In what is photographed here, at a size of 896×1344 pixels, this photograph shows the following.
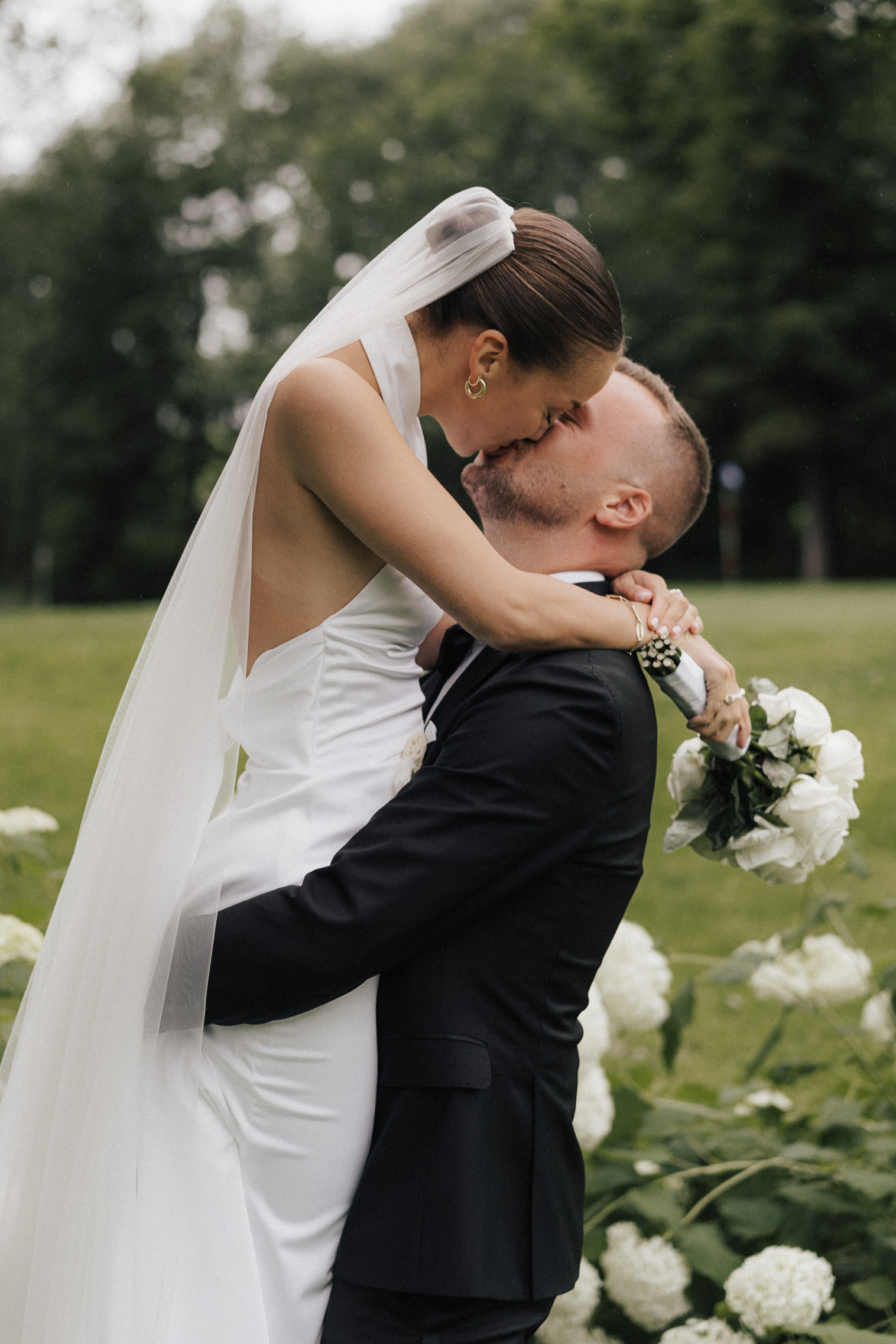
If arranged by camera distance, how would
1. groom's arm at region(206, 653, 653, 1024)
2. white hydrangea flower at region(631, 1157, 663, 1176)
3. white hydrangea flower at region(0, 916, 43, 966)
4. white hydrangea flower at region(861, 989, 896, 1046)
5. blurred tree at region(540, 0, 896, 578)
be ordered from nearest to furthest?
groom's arm at region(206, 653, 653, 1024) < white hydrangea flower at region(0, 916, 43, 966) < white hydrangea flower at region(631, 1157, 663, 1176) < white hydrangea flower at region(861, 989, 896, 1046) < blurred tree at region(540, 0, 896, 578)

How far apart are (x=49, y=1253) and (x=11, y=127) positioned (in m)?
8.25

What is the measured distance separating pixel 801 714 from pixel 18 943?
1.71 metres

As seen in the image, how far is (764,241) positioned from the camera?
90.9 ft

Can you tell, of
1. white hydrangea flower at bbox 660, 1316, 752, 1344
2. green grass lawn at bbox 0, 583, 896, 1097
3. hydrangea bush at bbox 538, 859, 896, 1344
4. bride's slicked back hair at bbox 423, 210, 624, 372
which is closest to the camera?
bride's slicked back hair at bbox 423, 210, 624, 372

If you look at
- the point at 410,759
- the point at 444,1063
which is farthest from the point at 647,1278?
the point at 410,759

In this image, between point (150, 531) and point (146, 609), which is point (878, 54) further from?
point (150, 531)

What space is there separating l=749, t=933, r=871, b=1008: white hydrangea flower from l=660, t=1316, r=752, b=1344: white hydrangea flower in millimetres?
905

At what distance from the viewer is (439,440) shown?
3688 millimetres

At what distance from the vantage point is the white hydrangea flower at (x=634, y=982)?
124 inches

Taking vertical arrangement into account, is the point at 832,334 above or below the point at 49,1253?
above

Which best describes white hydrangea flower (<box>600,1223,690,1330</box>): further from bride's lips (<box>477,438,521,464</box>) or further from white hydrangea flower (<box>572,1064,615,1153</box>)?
bride's lips (<box>477,438,521,464</box>)

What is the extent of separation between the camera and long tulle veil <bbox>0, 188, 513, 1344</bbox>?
1938 millimetres

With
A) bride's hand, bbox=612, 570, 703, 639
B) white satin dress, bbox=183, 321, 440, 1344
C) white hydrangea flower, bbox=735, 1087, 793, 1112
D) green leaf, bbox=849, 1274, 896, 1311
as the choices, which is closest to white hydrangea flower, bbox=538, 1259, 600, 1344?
green leaf, bbox=849, 1274, 896, 1311

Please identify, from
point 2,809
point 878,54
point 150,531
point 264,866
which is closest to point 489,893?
point 264,866
